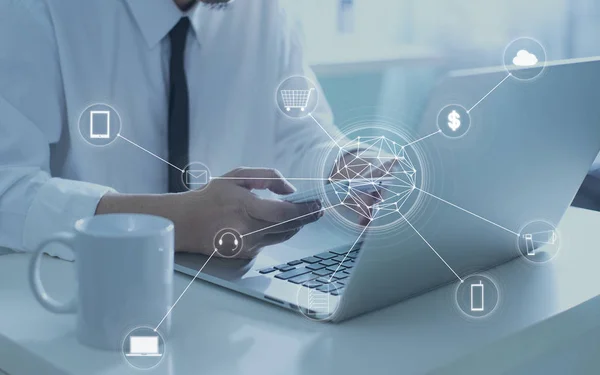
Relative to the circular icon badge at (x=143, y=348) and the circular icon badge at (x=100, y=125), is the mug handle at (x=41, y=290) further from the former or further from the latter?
the circular icon badge at (x=100, y=125)

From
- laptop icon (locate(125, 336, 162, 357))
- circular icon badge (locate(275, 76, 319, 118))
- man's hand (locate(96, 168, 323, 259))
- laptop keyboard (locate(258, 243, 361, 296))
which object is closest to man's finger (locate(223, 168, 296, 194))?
man's hand (locate(96, 168, 323, 259))

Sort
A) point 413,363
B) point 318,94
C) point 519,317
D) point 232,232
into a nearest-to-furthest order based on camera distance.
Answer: point 413,363 < point 519,317 < point 232,232 < point 318,94

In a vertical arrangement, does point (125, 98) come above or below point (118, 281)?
above

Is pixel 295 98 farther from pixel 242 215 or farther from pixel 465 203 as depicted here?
pixel 465 203

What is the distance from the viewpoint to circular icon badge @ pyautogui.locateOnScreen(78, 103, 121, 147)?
1.22 meters

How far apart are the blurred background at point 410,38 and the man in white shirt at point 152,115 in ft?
1.28

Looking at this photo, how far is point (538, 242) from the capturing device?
2.56 ft

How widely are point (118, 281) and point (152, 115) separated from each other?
85 centimetres

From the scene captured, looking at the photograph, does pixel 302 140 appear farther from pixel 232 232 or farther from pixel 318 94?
pixel 232 232

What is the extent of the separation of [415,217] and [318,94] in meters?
0.93

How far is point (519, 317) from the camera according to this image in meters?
0.57

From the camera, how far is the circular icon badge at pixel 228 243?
2.36 ft

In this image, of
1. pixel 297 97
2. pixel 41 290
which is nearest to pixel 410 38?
pixel 297 97

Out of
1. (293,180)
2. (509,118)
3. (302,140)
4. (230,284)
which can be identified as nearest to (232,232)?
(230,284)
